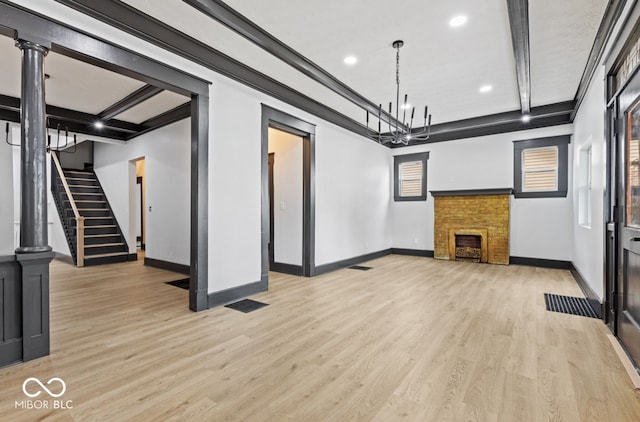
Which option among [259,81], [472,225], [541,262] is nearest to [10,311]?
[259,81]

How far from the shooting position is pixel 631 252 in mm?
2346

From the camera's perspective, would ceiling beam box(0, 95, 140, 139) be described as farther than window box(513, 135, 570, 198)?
No

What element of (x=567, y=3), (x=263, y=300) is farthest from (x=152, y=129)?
(x=567, y=3)

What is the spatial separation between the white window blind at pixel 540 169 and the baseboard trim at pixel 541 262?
1.41 meters

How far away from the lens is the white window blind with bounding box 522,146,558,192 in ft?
19.6

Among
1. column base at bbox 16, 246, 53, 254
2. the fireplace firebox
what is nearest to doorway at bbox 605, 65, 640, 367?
the fireplace firebox

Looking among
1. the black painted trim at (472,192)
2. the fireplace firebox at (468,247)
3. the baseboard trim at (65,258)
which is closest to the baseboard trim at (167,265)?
the baseboard trim at (65,258)

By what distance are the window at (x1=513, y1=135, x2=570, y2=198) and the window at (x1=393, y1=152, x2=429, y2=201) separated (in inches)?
74.6

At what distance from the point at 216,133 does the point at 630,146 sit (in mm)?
3993

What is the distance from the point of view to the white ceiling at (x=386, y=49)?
110 inches

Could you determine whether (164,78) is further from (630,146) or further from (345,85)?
(630,146)

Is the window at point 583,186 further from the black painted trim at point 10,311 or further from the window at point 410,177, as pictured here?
the black painted trim at point 10,311

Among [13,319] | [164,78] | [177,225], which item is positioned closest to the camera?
[13,319]

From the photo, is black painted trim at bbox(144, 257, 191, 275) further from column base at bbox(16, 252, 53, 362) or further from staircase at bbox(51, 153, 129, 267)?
column base at bbox(16, 252, 53, 362)
